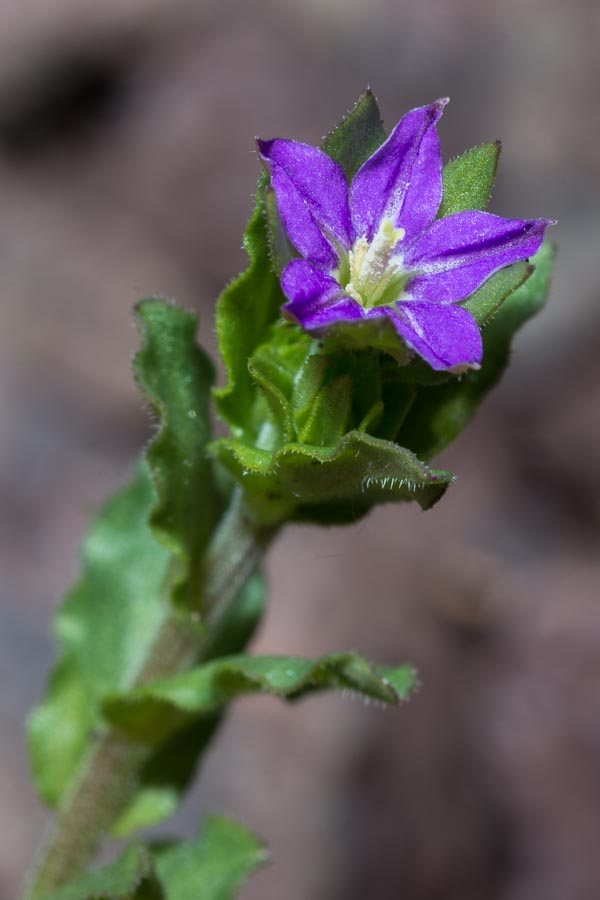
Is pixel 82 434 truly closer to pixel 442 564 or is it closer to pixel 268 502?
pixel 442 564

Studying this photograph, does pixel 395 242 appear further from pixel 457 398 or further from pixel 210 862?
pixel 210 862

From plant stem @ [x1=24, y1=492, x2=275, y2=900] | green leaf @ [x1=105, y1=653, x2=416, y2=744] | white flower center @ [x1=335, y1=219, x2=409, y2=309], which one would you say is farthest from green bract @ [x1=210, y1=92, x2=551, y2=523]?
green leaf @ [x1=105, y1=653, x2=416, y2=744]

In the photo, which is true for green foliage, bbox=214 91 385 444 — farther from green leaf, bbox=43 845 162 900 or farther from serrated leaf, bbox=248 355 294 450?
green leaf, bbox=43 845 162 900

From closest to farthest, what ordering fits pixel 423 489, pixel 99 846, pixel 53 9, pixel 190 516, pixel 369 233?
pixel 423 489, pixel 369 233, pixel 190 516, pixel 99 846, pixel 53 9

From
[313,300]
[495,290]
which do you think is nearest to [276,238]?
[313,300]

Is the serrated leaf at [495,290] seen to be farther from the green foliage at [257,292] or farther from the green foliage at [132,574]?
the green foliage at [132,574]

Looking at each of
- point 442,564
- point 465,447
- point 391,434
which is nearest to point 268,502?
point 391,434
